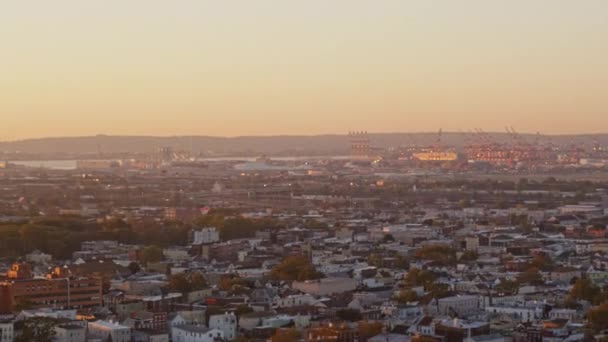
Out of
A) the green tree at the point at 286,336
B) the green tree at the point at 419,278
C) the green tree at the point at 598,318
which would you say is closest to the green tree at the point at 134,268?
the green tree at the point at 419,278

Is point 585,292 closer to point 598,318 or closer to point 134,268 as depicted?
point 598,318

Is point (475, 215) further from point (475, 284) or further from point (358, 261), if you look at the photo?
point (475, 284)

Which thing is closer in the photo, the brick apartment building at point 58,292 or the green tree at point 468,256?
the brick apartment building at point 58,292

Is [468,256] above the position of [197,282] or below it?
below

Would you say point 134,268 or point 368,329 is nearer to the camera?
point 368,329

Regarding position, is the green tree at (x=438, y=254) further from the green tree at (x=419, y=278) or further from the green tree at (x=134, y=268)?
the green tree at (x=134, y=268)

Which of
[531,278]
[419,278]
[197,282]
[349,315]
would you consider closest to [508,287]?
[531,278]

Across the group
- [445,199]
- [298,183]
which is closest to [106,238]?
[445,199]

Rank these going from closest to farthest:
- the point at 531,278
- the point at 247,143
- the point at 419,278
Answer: the point at 419,278 < the point at 531,278 < the point at 247,143
